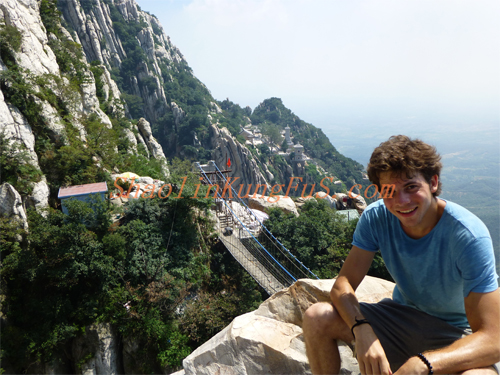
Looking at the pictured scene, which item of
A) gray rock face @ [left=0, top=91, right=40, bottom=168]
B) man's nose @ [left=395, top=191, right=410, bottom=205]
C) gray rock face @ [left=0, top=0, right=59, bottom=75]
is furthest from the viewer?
gray rock face @ [left=0, top=0, right=59, bottom=75]

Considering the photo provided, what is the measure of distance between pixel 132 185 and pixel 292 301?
10559 mm

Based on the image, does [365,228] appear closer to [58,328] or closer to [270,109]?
[58,328]

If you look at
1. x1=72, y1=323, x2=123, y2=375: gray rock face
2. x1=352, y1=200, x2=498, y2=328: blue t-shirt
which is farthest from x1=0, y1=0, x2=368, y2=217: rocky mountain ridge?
x1=352, y1=200, x2=498, y2=328: blue t-shirt

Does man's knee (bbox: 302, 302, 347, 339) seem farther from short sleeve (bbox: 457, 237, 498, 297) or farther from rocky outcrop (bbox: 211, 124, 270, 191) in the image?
rocky outcrop (bbox: 211, 124, 270, 191)

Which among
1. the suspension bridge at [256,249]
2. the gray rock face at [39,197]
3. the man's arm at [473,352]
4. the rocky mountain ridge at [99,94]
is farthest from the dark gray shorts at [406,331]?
the rocky mountain ridge at [99,94]

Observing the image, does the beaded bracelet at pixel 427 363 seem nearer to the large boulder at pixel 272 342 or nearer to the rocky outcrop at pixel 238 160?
the large boulder at pixel 272 342

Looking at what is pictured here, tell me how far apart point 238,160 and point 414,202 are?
4482 cm

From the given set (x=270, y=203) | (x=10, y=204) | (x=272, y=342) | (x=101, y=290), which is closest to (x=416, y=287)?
(x=272, y=342)

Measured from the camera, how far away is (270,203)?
17250 millimetres

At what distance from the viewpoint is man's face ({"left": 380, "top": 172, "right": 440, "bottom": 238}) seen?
70.4 inches

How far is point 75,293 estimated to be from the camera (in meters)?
9.41

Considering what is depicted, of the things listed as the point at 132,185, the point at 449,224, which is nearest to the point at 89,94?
the point at 132,185

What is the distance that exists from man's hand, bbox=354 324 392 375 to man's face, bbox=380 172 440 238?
66cm

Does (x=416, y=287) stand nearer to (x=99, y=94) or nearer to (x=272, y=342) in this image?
(x=272, y=342)
